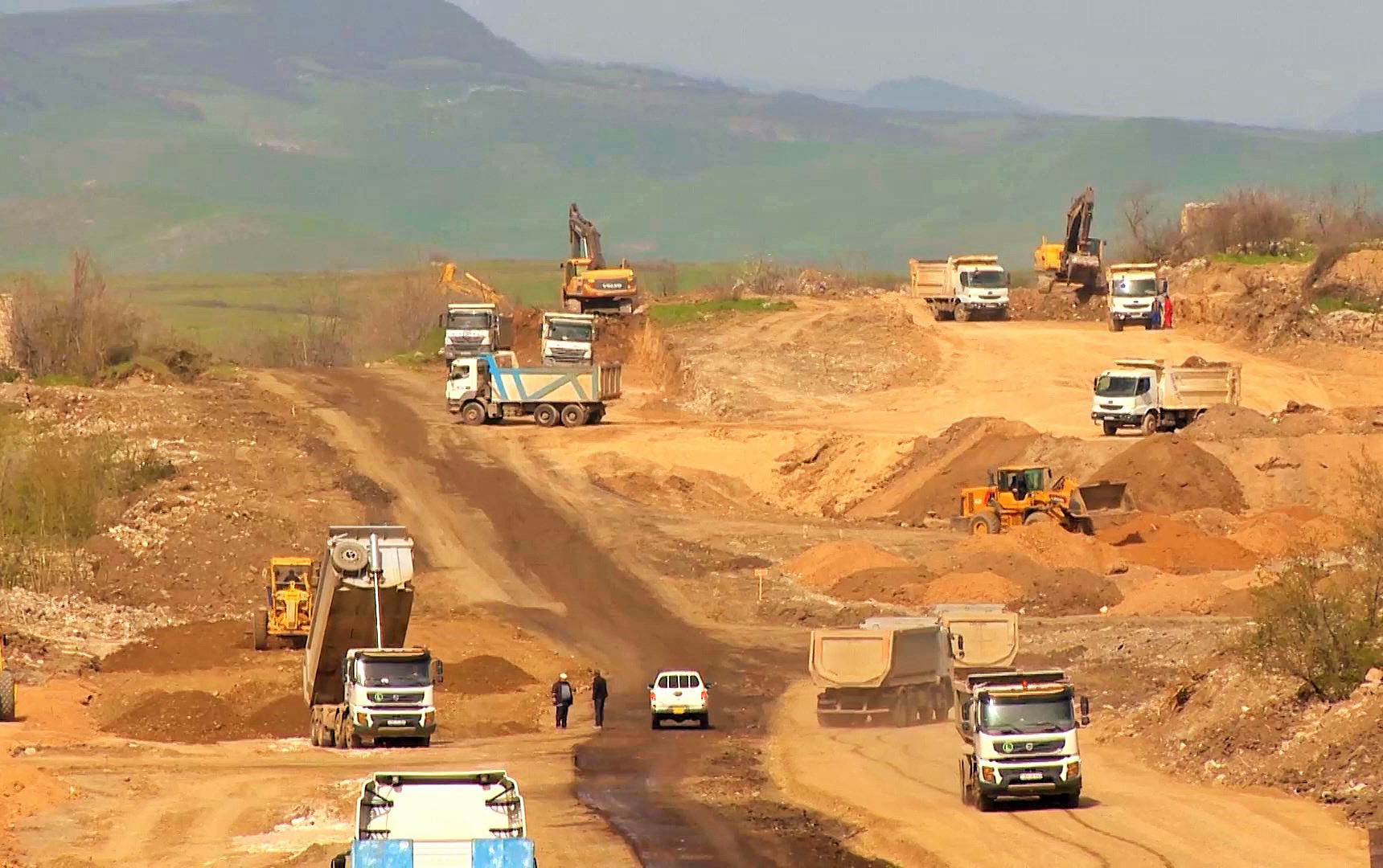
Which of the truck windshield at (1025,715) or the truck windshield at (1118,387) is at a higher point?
the truck windshield at (1025,715)

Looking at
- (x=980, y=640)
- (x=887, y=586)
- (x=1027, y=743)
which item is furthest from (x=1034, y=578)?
(x=1027, y=743)

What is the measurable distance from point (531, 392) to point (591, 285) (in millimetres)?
18176

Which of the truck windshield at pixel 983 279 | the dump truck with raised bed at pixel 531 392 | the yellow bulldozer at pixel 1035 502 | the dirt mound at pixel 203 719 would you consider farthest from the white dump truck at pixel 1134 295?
the dirt mound at pixel 203 719

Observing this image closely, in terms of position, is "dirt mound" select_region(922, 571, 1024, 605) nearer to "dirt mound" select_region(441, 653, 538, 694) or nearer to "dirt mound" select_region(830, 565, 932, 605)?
"dirt mound" select_region(830, 565, 932, 605)

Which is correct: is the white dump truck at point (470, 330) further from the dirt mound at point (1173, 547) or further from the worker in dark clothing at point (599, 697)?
the worker in dark clothing at point (599, 697)

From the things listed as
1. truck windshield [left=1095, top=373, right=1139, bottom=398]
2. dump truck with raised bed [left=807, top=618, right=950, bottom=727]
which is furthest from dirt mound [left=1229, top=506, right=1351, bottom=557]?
dump truck with raised bed [left=807, top=618, right=950, bottom=727]

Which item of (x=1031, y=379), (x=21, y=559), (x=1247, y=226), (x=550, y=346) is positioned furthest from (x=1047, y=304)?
(x=21, y=559)

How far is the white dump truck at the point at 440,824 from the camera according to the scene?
72.3 ft

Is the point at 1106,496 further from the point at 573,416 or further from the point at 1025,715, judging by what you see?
the point at 1025,715

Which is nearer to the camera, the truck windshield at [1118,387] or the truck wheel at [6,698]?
the truck wheel at [6,698]

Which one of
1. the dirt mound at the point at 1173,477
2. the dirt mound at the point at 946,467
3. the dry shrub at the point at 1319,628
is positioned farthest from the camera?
the dirt mound at the point at 946,467

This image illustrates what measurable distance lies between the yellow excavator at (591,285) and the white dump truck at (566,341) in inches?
470

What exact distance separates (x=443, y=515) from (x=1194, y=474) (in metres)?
21.7

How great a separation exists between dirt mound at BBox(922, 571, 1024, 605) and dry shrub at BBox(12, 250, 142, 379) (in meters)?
41.0
